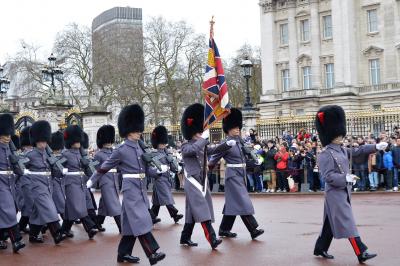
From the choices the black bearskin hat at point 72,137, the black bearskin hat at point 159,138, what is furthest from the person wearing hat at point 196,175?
the black bearskin hat at point 159,138

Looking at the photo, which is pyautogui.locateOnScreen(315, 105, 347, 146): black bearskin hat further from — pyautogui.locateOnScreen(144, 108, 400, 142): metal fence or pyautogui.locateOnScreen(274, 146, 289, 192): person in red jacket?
pyautogui.locateOnScreen(144, 108, 400, 142): metal fence

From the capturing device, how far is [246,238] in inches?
392

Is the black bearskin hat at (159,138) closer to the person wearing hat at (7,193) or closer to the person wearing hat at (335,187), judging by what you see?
the person wearing hat at (7,193)

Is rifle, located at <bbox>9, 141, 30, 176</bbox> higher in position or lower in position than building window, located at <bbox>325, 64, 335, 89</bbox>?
lower

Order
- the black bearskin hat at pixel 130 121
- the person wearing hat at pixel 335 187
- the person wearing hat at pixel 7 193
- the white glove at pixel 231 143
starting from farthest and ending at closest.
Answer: the person wearing hat at pixel 7 193
the white glove at pixel 231 143
the black bearskin hat at pixel 130 121
the person wearing hat at pixel 335 187

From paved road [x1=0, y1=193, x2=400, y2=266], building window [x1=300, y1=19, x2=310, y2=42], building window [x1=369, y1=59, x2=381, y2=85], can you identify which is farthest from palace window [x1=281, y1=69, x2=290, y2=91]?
paved road [x1=0, y1=193, x2=400, y2=266]

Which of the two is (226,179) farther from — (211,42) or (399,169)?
(399,169)

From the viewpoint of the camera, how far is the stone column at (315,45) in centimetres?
4897

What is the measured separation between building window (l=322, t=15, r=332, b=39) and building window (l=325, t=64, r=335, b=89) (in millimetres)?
2182

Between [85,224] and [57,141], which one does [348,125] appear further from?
[85,224]

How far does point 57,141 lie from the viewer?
11.9 m

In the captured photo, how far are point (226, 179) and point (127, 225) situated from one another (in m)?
2.35

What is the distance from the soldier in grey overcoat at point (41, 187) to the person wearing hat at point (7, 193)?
1.36 ft

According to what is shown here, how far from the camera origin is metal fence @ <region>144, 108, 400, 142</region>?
24750 mm
